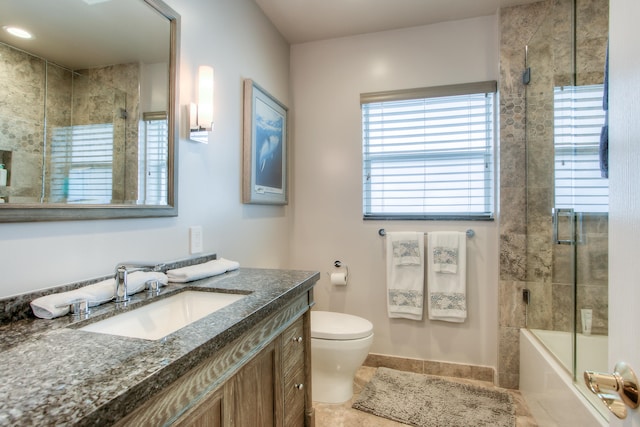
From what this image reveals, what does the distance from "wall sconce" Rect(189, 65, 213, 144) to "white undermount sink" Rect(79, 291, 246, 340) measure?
2.46ft

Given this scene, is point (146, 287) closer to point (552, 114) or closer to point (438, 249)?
point (438, 249)

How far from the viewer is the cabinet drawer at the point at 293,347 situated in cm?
128

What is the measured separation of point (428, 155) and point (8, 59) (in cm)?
225

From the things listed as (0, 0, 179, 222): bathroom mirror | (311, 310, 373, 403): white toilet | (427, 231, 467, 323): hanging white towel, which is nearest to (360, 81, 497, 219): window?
(427, 231, 467, 323): hanging white towel

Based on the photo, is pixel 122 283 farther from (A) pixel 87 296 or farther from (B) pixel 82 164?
(B) pixel 82 164

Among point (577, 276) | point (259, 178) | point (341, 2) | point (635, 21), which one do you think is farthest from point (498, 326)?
point (341, 2)

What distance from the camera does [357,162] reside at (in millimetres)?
2559

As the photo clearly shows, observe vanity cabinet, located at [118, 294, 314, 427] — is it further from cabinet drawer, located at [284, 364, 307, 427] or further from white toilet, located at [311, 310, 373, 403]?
white toilet, located at [311, 310, 373, 403]

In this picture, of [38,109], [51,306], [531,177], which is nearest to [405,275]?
[531,177]

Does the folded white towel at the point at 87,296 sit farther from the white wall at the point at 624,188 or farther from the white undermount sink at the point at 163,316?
the white wall at the point at 624,188

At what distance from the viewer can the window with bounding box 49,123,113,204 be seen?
0.99 meters

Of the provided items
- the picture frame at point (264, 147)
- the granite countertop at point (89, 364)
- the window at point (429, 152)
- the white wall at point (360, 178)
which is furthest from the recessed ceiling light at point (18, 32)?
the window at point (429, 152)

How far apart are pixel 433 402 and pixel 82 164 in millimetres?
2158

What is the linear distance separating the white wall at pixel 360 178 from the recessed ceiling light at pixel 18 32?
1882 mm
